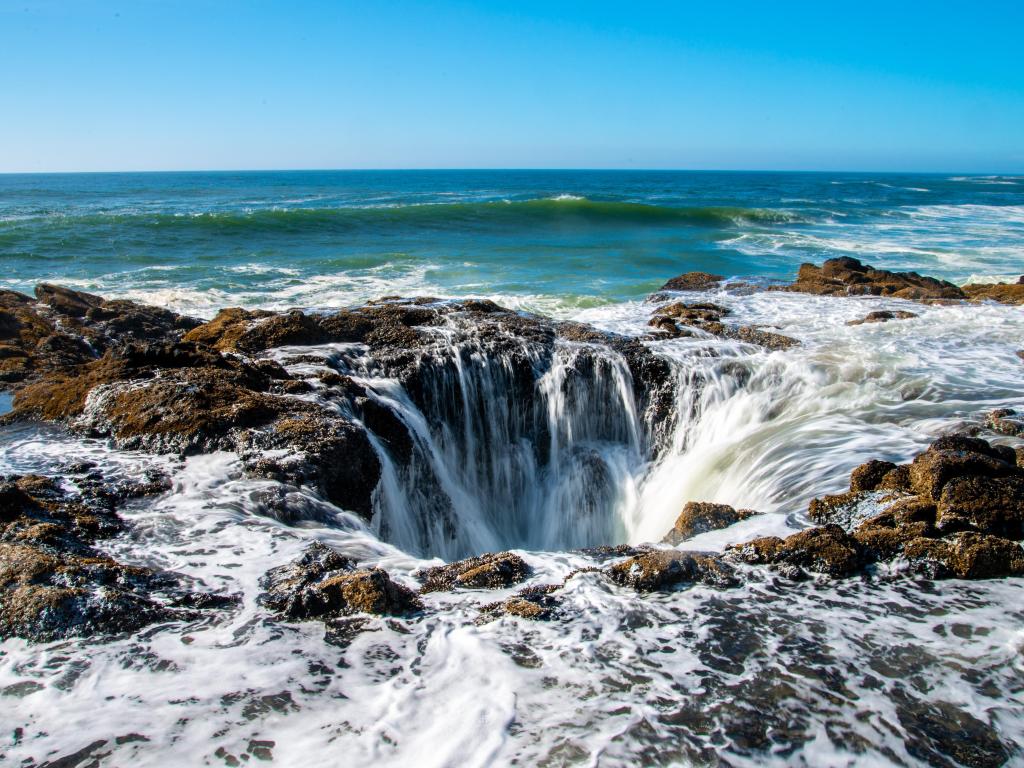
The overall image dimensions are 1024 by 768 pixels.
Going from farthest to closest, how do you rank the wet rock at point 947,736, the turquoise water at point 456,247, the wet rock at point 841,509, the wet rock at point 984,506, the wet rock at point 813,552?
the turquoise water at point 456,247, the wet rock at point 841,509, the wet rock at point 984,506, the wet rock at point 813,552, the wet rock at point 947,736

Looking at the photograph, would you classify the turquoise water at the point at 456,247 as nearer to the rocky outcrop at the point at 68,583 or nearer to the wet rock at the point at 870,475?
the wet rock at the point at 870,475

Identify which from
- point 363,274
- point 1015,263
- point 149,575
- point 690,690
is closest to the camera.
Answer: point 690,690

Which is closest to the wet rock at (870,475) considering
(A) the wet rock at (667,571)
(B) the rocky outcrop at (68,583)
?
(A) the wet rock at (667,571)

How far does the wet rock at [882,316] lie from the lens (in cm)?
1193

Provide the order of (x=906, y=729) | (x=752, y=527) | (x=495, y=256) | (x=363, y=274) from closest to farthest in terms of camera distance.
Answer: (x=906, y=729) < (x=752, y=527) < (x=363, y=274) < (x=495, y=256)

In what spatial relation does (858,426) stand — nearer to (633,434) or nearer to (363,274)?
(633,434)

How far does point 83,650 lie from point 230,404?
327 centimetres

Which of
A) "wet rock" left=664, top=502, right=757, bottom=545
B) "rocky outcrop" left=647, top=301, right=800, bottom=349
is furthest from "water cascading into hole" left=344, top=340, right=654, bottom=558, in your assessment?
"wet rock" left=664, top=502, right=757, bottom=545

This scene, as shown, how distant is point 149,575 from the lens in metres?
4.26

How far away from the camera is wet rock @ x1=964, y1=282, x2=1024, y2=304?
14312mm

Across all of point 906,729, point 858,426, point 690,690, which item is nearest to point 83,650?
point 690,690

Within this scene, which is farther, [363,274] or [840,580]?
[363,274]

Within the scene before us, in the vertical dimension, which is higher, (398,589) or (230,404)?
(230,404)

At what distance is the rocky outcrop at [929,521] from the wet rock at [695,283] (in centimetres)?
1048
